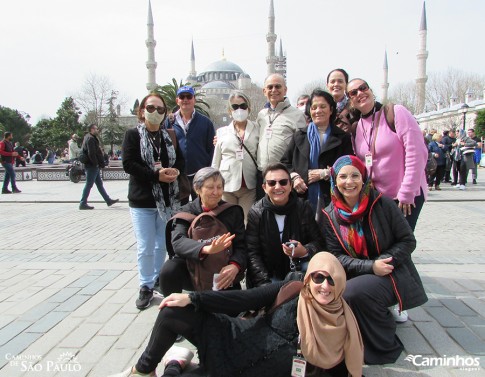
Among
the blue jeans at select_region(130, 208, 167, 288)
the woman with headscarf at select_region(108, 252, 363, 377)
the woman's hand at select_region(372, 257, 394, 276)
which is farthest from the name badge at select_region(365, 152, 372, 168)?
the blue jeans at select_region(130, 208, 167, 288)

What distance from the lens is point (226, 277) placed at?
3.04 m

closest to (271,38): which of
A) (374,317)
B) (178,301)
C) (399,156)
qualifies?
(399,156)

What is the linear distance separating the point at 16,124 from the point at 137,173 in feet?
163

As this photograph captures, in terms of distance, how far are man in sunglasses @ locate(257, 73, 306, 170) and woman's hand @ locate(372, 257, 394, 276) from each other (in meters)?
1.51

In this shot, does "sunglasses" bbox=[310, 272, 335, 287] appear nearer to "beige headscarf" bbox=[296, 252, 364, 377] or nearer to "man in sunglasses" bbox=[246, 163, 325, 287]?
"beige headscarf" bbox=[296, 252, 364, 377]

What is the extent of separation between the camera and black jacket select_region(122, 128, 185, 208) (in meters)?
3.84

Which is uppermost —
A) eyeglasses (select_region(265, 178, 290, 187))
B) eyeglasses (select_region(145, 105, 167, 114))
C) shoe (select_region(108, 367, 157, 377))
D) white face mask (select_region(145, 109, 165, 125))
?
eyeglasses (select_region(145, 105, 167, 114))

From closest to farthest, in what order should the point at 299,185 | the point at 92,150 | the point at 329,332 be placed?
the point at 329,332
the point at 299,185
the point at 92,150

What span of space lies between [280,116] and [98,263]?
326 cm

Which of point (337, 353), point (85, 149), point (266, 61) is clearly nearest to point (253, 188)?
point (337, 353)

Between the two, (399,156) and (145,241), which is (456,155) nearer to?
(399,156)

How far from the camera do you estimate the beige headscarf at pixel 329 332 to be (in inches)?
93.2

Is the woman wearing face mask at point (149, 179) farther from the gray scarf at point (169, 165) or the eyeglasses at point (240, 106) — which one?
the eyeglasses at point (240, 106)

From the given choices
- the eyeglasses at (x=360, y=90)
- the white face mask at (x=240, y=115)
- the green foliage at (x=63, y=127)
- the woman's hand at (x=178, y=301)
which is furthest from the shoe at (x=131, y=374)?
the green foliage at (x=63, y=127)
